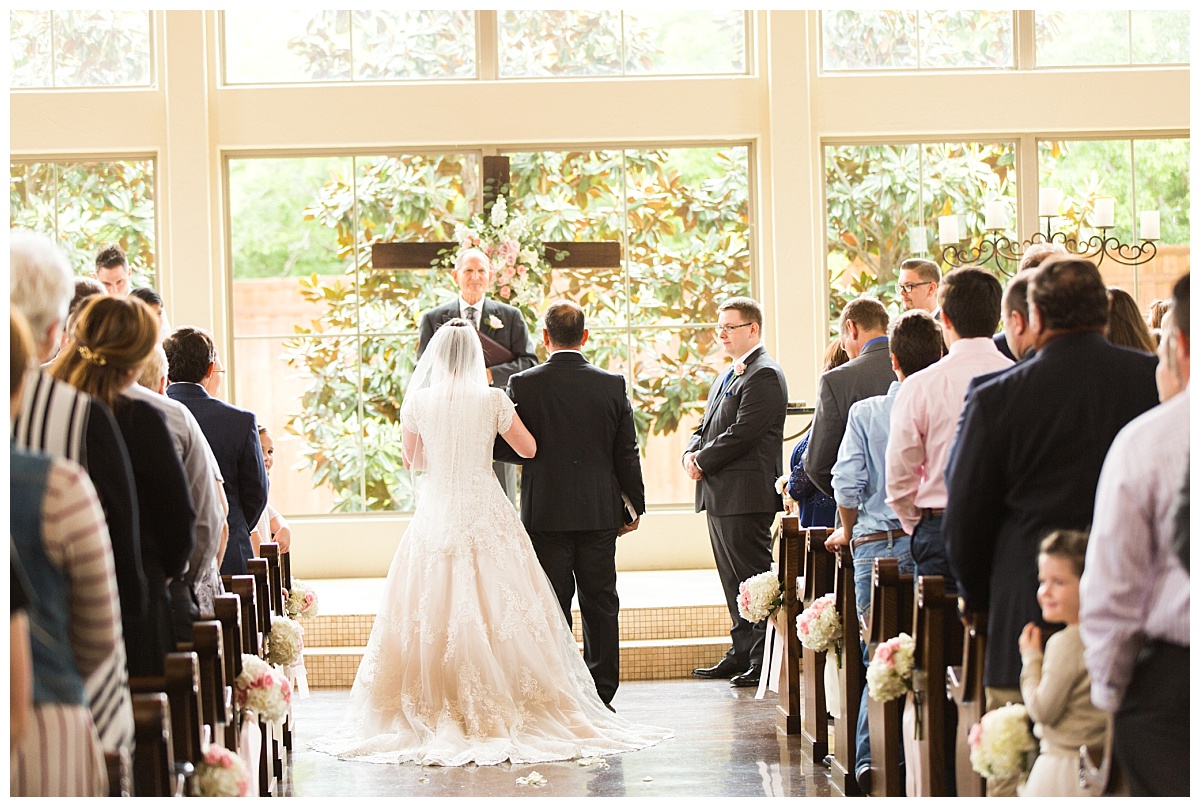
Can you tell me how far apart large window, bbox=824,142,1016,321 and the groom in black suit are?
3.47 meters

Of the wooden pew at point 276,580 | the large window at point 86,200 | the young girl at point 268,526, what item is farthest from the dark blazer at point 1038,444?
the large window at point 86,200

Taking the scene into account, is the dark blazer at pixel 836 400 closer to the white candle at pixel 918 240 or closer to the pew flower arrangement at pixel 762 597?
the pew flower arrangement at pixel 762 597

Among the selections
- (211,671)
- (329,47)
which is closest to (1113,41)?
(329,47)

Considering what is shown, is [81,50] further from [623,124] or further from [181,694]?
[181,694]

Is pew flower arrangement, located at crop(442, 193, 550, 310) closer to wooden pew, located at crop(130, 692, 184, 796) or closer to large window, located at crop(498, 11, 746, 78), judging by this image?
large window, located at crop(498, 11, 746, 78)

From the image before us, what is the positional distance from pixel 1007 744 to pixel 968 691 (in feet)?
1.27

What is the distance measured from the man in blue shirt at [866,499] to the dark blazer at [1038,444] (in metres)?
1.27

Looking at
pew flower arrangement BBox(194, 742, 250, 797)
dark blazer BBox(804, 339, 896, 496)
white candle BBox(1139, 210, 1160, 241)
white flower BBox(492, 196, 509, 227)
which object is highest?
white flower BBox(492, 196, 509, 227)

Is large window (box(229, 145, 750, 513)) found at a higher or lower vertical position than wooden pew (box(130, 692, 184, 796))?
higher

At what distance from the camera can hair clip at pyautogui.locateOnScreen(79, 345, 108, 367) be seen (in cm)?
296

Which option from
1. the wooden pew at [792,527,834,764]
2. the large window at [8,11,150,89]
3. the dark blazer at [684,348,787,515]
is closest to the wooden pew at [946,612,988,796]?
the wooden pew at [792,527,834,764]

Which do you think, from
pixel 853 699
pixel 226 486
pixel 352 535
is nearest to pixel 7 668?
pixel 226 486

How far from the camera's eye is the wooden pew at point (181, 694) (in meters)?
2.91

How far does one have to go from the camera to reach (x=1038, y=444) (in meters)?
2.94
